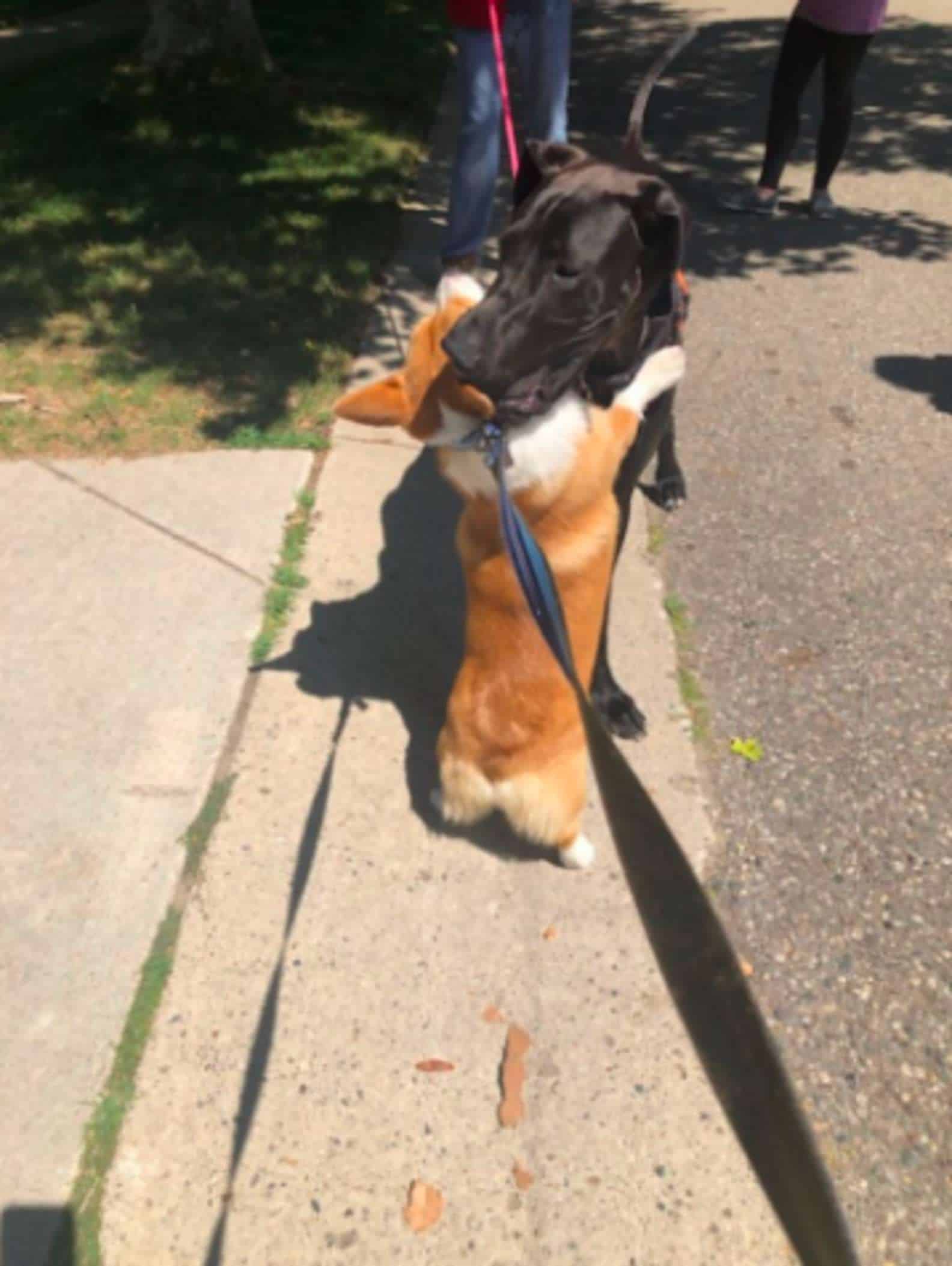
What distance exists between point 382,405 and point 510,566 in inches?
17.6

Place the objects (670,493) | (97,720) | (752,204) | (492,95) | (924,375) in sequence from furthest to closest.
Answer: (752,204)
(924,375)
(492,95)
(670,493)
(97,720)

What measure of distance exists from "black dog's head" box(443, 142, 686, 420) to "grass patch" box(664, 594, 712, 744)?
133 cm

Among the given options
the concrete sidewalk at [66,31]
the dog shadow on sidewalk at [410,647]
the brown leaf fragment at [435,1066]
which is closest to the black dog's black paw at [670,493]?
the dog shadow on sidewalk at [410,647]

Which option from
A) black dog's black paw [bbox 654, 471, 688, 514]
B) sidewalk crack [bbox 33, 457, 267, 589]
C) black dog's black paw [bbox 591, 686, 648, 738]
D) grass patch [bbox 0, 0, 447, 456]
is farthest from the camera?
grass patch [bbox 0, 0, 447, 456]

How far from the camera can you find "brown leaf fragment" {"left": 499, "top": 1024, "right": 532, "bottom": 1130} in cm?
233

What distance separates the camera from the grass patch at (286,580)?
348 centimetres

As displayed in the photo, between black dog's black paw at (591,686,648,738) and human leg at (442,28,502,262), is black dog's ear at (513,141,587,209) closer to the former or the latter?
black dog's black paw at (591,686,648,738)

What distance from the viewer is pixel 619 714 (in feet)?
10.6

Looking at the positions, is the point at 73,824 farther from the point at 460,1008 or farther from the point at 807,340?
the point at 807,340

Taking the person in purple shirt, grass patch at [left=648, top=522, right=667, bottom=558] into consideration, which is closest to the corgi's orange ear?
grass patch at [left=648, top=522, right=667, bottom=558]

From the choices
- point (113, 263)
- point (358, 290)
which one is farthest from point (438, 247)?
point (113, 263)

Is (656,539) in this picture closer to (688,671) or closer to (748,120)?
(688,671)

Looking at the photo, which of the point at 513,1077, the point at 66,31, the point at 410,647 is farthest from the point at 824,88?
the point at 66,31

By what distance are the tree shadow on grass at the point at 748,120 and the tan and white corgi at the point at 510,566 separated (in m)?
3.76
